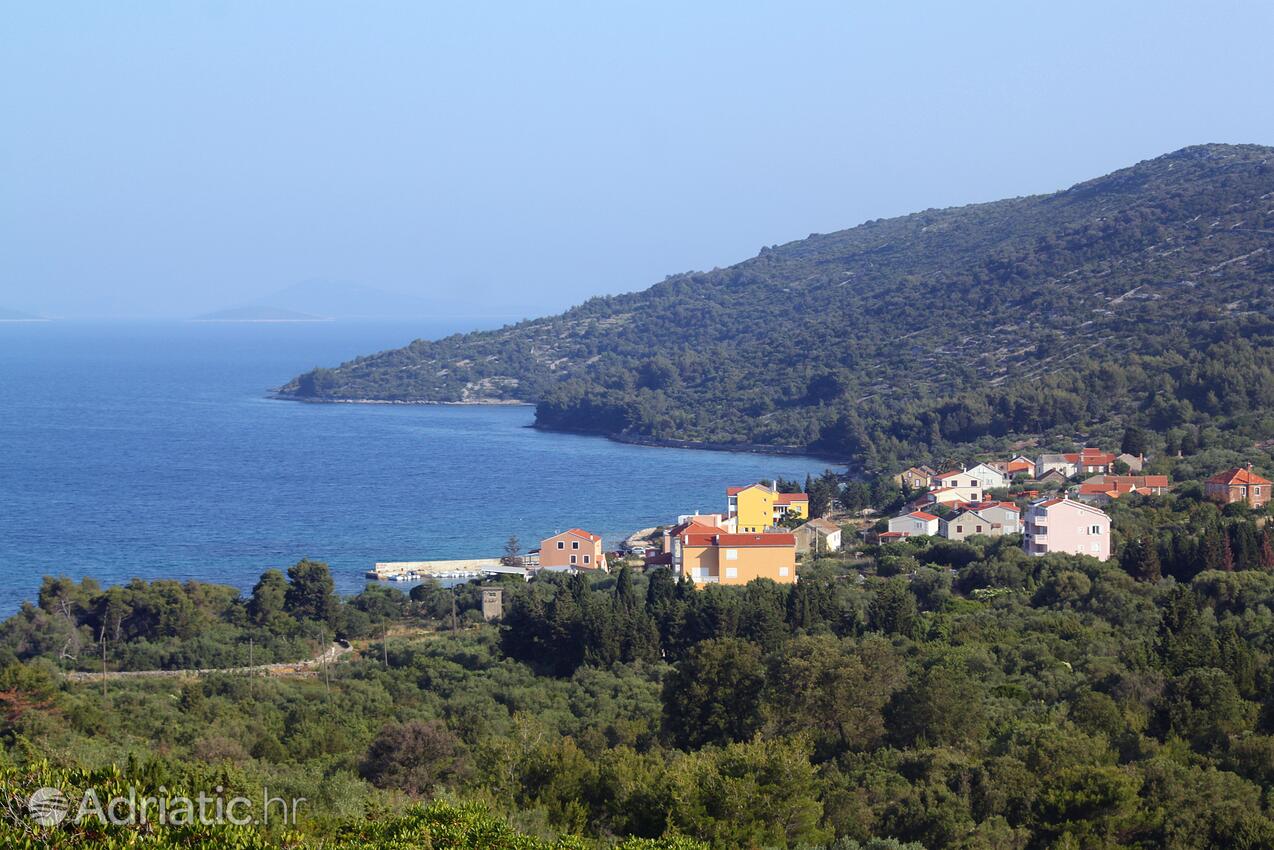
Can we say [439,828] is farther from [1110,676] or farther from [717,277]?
[717,277]

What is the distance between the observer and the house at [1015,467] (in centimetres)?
3819

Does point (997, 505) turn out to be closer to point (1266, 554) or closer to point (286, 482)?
point (1266, 554)

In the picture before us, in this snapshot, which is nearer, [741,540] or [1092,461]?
[741,540]

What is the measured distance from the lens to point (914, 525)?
3028cm

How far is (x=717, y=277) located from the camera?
9988 centimetres

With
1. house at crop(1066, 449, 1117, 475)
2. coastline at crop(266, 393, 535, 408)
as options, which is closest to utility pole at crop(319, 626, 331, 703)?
house at crop(1066, 449, 1117, 475)

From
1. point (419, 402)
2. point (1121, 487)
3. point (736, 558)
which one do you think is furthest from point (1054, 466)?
point (419, 402)

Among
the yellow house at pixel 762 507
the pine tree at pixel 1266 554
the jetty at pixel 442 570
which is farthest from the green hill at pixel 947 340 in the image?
the jetty at pixel 442 570

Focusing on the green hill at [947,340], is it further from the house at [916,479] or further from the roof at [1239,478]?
the roof at [1239,478]

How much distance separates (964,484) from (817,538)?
629cm

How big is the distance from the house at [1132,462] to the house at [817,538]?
28.7 ft

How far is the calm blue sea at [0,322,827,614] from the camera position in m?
34.3

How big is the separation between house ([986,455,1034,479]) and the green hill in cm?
560

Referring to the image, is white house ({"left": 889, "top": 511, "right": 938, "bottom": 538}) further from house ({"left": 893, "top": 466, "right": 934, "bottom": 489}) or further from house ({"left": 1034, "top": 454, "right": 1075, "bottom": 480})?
house ({"left": 1034, "top": 454, "right": 1075, "bottom": 480})
